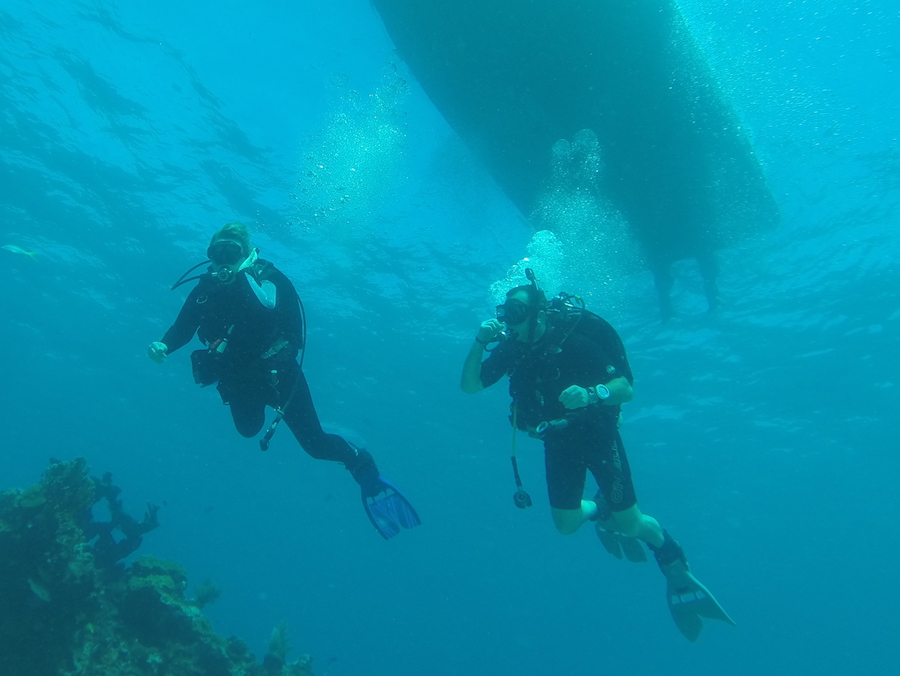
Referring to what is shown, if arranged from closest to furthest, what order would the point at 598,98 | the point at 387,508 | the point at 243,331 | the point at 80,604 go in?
the point at 243,331 → the point at 387,508 → the point at 80,604 → the point at 598,98

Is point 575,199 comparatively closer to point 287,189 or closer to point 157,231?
point 287,189

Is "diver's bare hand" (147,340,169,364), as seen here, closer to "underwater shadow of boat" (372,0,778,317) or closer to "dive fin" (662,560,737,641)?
"dive fin" (662,560,737,641)

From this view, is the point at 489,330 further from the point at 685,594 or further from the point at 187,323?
the point at 685,594

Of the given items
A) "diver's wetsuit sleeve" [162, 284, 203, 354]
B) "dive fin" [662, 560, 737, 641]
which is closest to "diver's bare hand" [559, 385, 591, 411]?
"dive fin" [662, 560, 737, 641]

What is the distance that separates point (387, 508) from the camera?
19.5 feet

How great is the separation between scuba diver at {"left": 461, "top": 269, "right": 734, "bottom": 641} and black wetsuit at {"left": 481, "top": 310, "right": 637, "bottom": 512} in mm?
10

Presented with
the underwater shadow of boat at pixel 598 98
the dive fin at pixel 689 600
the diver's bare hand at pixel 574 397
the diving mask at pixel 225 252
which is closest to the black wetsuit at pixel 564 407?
the diver's bare hand at pixel 574 397

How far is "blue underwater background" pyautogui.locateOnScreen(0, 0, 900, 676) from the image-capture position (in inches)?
452

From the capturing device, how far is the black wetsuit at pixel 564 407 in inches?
209

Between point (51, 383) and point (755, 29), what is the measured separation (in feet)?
140

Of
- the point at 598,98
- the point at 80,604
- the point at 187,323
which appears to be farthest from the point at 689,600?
the point at 598,98

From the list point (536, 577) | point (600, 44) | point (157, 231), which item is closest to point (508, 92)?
point (600, 44)

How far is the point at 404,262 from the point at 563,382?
13.1 metres

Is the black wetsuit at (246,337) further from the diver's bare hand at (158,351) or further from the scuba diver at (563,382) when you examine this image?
the scuba diver at (563,382)
